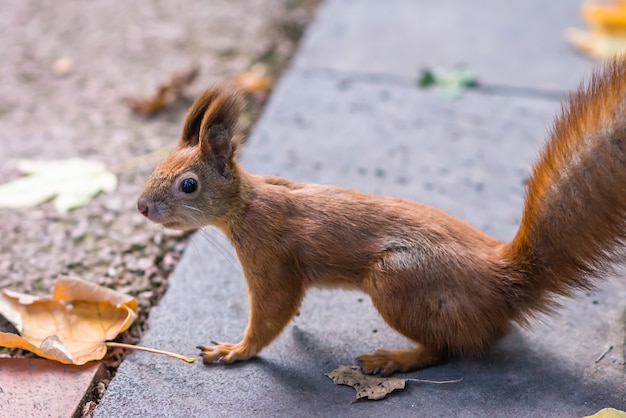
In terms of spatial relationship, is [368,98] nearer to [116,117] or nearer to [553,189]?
[116,117]

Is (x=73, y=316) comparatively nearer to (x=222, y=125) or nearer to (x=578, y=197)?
(x=222, y=125)

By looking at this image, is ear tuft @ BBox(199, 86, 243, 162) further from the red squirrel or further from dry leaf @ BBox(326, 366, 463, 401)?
dry leaf @ BBox(326, 366, 463, 401)

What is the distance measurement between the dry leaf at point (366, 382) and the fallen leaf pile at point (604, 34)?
247cm

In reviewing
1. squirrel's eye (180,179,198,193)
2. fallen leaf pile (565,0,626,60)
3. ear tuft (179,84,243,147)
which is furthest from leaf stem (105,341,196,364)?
fallen leaf pile (565,0,626,60)

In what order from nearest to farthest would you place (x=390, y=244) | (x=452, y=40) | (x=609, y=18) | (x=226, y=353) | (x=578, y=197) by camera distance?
(x=578, y=197) → (x=390, y=244) → (x=226, y=353) → (x=609, y=18) → (x=452, y=40)

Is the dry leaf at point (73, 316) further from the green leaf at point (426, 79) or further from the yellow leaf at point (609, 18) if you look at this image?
the yellow leaf at point (609, 18)

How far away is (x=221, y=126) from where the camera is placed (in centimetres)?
191

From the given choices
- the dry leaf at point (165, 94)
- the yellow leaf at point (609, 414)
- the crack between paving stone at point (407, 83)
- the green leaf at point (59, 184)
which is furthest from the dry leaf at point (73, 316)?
the crack between paving stone at point (407, 83)

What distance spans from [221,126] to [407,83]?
1.92 m

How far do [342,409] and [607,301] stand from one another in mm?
951

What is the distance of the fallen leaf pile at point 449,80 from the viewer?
361cm

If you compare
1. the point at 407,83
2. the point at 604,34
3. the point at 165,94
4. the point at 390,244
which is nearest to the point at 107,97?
the point at 165,94

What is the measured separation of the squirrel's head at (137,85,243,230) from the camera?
1911mm

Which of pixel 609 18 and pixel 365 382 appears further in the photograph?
pixel 609 18
